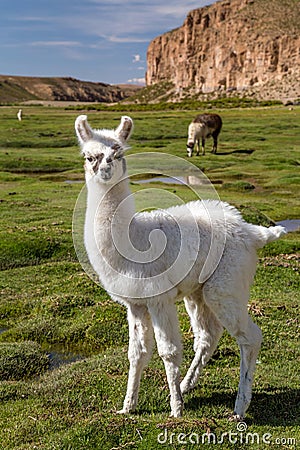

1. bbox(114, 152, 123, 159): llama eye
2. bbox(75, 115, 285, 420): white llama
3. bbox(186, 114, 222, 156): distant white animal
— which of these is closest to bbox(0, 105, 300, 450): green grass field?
bbox(75, 115, 285, 420): white llama

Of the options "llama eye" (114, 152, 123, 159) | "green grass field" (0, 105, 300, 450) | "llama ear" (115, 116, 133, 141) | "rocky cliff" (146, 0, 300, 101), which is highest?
"rocky cliff" (146, 0, 300, 101)

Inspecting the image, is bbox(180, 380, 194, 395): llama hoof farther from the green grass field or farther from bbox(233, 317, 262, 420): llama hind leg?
bbox(233, 317, 262, 420): llama hind leg

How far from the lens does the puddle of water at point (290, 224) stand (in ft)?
54.9

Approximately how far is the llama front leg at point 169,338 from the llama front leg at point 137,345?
0.21 meters

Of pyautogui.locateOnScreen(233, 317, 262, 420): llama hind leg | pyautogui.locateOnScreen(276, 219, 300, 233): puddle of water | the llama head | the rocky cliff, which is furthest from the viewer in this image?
the rocky cliff

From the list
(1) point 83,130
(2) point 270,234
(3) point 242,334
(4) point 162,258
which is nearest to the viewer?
(1) point 83,130

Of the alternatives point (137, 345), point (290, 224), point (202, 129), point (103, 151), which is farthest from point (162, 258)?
point (202, 129)

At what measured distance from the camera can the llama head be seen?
4.92 meters

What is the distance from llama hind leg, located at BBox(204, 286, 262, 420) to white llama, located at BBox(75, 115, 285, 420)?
10mm

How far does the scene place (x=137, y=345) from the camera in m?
5.57

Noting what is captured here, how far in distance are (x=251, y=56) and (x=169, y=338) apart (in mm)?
162777

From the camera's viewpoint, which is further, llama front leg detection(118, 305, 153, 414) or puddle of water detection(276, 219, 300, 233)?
puddle of water detection(276, 219, 300, 233)

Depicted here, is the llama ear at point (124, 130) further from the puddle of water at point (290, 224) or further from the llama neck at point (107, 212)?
the puddle of water at point (290, 224)

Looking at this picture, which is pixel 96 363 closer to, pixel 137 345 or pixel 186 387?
pixel 186 387
